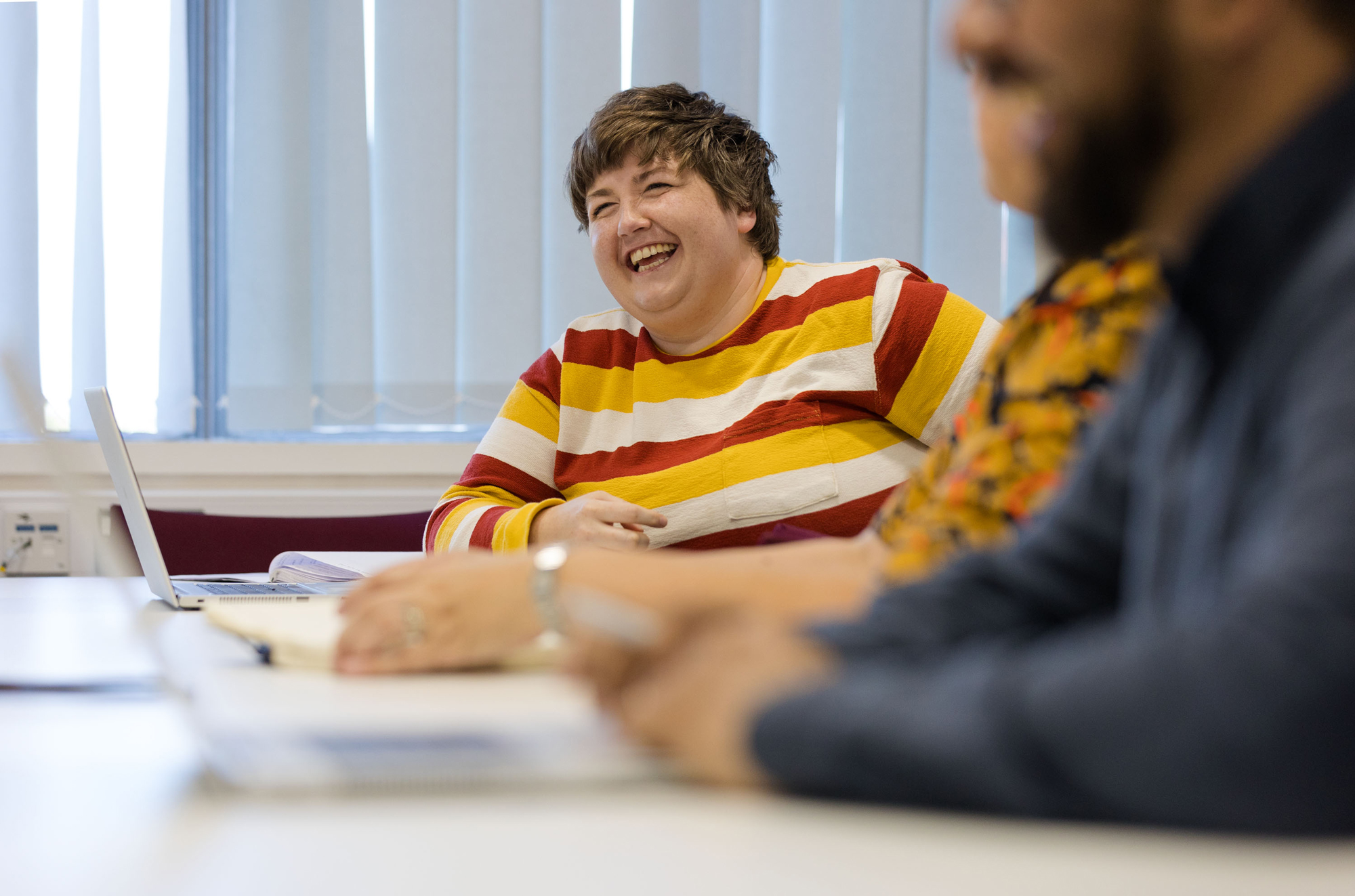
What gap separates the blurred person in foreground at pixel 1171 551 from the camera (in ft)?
1.09

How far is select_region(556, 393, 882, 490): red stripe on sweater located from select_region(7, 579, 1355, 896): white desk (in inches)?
42.0

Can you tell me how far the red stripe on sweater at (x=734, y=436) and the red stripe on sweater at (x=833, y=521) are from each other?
113 millimetres

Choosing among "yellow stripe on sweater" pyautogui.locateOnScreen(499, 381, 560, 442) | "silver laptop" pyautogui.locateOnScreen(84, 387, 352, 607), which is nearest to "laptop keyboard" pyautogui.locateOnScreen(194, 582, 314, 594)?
"silver laptop" pyautogui.locateOnScreen(84, 387, 352, 607)

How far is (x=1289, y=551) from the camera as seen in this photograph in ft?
1.09

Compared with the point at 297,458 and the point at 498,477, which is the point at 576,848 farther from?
the point at 297,458

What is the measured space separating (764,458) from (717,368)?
0.19 m

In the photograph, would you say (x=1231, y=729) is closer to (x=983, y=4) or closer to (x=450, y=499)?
(x=983, y=4)

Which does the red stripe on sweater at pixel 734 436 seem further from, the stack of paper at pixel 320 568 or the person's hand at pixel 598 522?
the stack of paper at pixel 320 568

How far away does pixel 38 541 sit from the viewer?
7.35 feet

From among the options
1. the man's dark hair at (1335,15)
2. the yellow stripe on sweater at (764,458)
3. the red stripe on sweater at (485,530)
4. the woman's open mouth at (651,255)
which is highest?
the man's dark hair at (1335,15)

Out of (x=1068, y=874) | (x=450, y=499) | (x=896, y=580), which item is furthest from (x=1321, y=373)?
(x=450, y=499)

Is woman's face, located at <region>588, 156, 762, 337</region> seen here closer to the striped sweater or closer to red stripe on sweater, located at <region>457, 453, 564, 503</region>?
the striped sweater

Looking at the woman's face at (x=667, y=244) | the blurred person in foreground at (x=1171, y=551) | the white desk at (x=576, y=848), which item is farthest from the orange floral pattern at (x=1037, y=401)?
the woman's face at (x=667, y=244)

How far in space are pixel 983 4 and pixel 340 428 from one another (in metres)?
2.16
